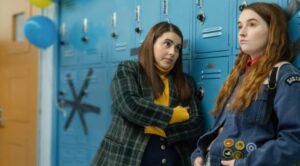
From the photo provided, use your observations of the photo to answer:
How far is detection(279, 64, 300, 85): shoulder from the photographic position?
157 centimetres

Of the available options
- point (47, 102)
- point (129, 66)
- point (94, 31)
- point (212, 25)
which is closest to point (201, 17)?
point (212, 25)

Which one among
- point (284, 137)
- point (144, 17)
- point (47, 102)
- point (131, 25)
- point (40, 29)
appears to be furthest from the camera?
point (47, 102)

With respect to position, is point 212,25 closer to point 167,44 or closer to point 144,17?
point 167,44

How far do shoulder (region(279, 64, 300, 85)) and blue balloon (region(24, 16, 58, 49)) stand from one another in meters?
2.59

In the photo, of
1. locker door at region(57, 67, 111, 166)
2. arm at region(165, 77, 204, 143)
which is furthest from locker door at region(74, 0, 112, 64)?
arm at region(165, 77, 204, 143)

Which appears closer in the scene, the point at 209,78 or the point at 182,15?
the point at 209,78

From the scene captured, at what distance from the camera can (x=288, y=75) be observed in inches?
62.7

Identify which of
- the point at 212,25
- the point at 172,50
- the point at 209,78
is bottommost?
the point at 209,78

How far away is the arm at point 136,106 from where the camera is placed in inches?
86.6

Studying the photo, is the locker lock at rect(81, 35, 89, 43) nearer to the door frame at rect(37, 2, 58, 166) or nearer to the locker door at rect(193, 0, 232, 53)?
the door frame at rect(37, 2, 58, 166)

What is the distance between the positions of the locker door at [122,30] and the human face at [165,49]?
2.20 ft

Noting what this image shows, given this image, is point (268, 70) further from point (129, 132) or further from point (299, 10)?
point (129, 132)

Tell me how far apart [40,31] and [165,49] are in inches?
67.3

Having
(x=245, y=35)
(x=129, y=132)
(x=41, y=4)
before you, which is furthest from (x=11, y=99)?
(x=245, y=35)
